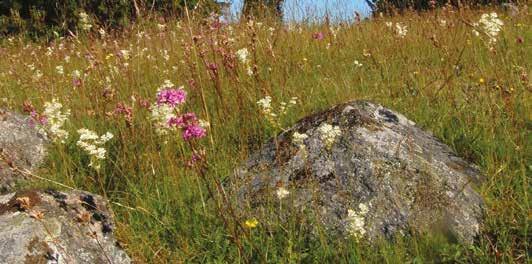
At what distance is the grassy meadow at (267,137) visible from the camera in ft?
8.05

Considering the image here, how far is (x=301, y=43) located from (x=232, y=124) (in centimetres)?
271

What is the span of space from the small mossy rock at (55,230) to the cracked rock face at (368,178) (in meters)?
0.67

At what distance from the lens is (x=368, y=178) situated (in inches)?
104

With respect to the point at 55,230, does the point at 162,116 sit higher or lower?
higher

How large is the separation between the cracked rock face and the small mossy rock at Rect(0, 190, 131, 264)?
0.67 m

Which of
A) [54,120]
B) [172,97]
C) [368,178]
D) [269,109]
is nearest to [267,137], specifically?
[269,109]

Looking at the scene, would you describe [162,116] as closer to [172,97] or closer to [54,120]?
[172,97]

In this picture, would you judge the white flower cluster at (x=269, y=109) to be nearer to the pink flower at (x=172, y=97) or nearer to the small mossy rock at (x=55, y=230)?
the pink flower at (x=172, y=97)

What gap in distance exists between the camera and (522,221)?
252 centimetres

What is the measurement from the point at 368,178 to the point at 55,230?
1398 millimetres

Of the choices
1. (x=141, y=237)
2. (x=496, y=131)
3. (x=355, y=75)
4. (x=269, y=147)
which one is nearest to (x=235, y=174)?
(x=269, y=147)

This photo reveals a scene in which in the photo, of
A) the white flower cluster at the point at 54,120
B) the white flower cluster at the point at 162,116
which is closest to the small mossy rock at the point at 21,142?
the white flower cluster at the point at 54,120

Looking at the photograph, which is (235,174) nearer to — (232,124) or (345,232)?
(345,232)

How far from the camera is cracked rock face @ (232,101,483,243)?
248 cm
